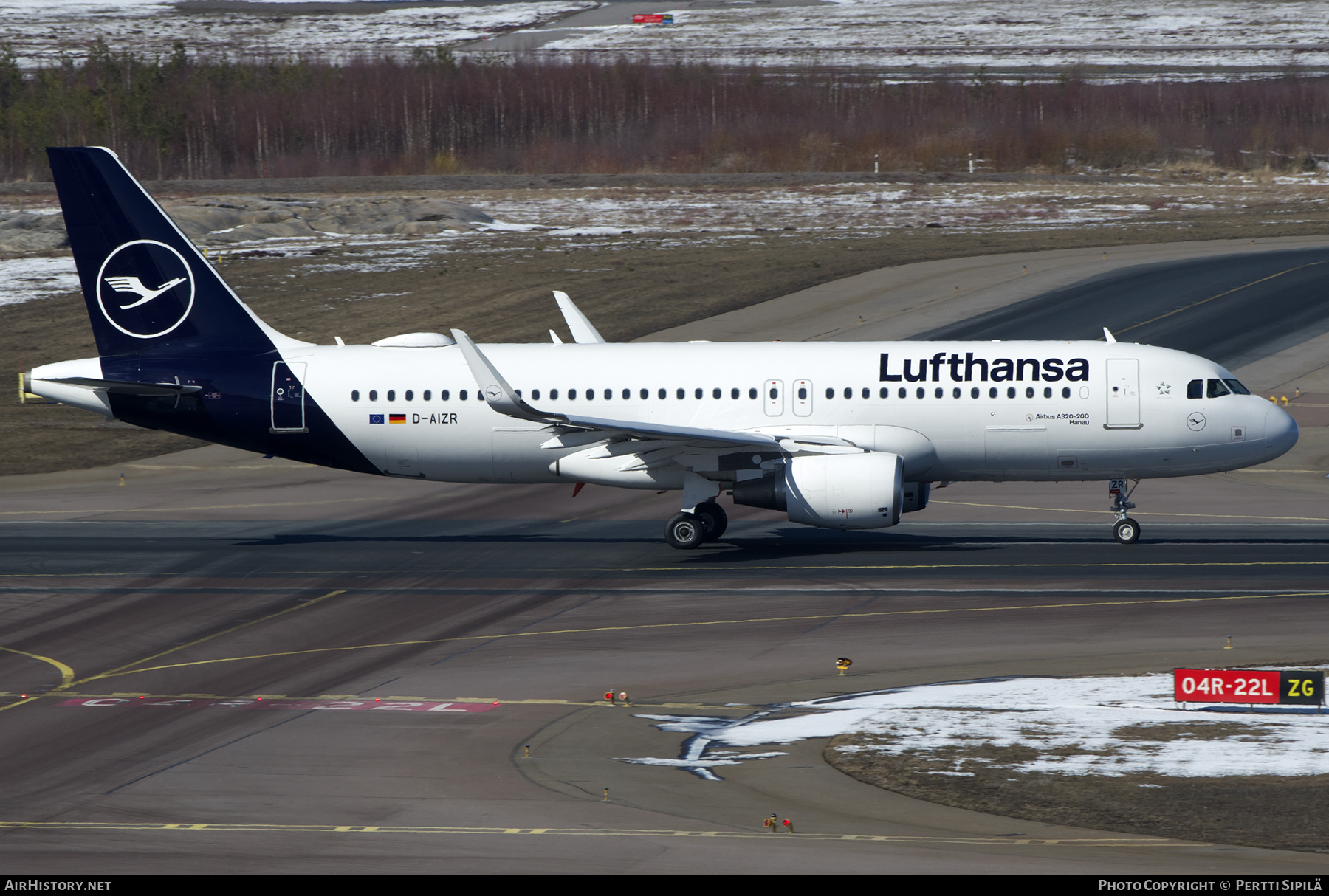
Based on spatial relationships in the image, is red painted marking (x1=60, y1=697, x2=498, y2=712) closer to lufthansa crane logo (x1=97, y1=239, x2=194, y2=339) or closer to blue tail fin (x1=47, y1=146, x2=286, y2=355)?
blue tail fin (x1=47, y1=146, x2=286, y2=355)

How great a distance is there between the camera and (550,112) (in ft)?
484

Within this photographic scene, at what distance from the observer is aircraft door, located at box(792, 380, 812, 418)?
3631 centimetres

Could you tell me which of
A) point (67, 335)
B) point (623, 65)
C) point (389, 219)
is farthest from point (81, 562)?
point (623, 65)

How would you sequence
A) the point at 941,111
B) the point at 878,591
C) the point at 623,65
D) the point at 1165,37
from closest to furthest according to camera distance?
the point at 878,591 → the point at 941,111 → the point at 623,65 → the point at 1165,37

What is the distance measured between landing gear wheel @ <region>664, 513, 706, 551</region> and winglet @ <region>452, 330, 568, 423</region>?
4325 millimetres

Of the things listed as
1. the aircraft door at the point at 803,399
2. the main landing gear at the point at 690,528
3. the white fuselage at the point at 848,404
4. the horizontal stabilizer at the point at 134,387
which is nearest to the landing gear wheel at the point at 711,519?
the main landing gear at the point at 690,528

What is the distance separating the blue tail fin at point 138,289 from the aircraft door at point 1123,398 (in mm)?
21114

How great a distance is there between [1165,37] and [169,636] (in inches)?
7736

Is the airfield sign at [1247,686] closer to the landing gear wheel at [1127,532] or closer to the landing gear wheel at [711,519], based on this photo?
the landing gear wheel at [1127,532]

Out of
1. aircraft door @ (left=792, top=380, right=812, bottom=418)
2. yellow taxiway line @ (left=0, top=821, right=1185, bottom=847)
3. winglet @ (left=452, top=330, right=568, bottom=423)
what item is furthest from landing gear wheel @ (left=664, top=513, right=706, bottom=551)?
yellow taxiway line @ (left=0, top=821, right=1185, bottom=847)

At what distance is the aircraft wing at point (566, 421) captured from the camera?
33688mm

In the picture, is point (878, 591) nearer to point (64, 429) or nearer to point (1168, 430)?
point (1168, 430)

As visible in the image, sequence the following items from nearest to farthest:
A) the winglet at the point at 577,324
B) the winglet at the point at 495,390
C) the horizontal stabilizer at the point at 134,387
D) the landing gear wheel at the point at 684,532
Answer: the winglet at the point at 495,390 → the landing gear wheel at the point at 684,532 → the horizontal stabilizer at the point at 134,387 → the winglet at the point at 577,324

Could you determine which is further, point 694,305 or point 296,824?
point 694,305
